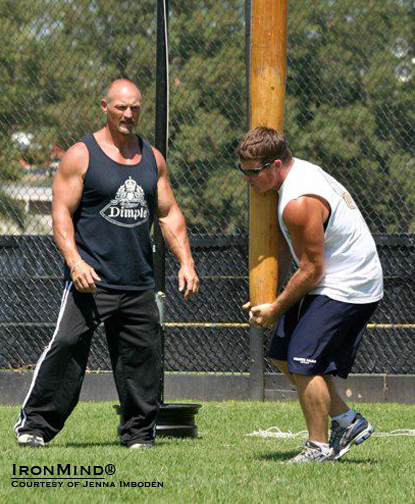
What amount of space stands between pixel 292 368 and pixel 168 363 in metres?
3.57

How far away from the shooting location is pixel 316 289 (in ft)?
18.1

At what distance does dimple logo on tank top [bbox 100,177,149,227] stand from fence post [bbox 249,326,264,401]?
9.49 ft

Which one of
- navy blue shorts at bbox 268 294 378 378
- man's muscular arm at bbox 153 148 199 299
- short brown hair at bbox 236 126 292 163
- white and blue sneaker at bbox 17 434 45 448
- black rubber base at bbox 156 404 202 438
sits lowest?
black rubber base at bbox 156 404 202 438

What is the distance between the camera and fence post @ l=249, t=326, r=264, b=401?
347 inches

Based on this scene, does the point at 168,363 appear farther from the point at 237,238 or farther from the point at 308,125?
the point at 308,125

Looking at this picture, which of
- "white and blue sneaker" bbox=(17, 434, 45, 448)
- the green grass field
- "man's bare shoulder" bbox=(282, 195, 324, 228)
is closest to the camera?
the green grass field

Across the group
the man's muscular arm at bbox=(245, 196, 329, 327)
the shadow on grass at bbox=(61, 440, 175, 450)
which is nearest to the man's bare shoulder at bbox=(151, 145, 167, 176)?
the man's muscular arm at bbox=(245, 196, 329, 327)

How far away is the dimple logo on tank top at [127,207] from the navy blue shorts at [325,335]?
110cm

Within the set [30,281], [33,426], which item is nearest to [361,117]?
[30,281]

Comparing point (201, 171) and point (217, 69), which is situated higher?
point (217, 69)

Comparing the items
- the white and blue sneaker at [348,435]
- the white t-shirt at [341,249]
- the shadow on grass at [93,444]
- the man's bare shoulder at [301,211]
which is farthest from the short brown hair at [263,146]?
the shadow on grass at [93,444]

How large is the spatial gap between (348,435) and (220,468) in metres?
0.75

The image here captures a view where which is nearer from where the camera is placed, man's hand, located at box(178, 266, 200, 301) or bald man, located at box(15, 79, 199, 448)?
bald man, located at box(15, 79, 199, 448)

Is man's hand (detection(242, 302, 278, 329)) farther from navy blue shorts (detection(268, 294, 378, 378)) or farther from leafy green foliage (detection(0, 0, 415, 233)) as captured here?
leafy green foliage (detection(0, 0, 415, 233))
